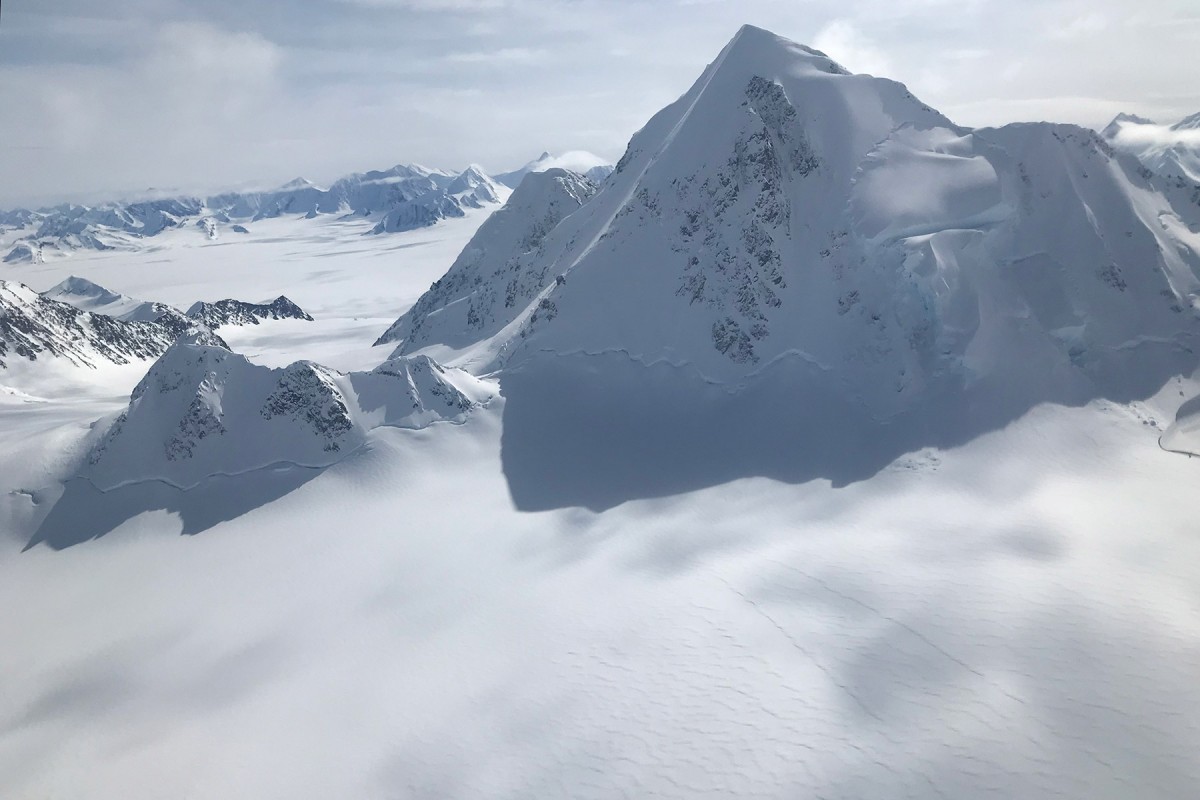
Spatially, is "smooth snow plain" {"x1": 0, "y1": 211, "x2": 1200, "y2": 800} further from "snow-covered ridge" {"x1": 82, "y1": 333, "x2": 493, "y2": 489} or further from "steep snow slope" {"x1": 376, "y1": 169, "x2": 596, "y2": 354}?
"steep snow slope" {"x1": 376, "y1": 169, "x2": 596, "y2": 354}

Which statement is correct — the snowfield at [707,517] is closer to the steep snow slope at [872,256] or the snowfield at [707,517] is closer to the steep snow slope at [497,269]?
the steep snow slope at [872,256]

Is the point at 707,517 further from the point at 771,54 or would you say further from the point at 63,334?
the point at 63,334

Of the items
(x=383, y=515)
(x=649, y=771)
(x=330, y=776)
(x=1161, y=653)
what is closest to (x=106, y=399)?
(x=383, y=515)

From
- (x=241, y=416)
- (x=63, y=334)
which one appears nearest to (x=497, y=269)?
(x=241, y=416)

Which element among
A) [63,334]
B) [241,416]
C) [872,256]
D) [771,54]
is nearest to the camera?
[241,416]

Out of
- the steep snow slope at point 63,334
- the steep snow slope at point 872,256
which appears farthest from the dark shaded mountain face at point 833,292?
the steep snow slope at point 63,334

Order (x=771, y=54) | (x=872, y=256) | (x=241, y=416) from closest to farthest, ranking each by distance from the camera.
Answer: (x=241, y=416), (x=872, y=256), (x=771, y=54)

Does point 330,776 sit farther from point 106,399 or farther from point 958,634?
point 106,399

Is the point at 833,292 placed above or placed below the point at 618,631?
above
